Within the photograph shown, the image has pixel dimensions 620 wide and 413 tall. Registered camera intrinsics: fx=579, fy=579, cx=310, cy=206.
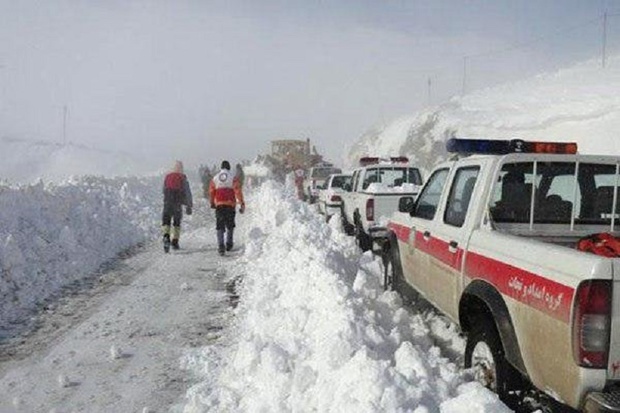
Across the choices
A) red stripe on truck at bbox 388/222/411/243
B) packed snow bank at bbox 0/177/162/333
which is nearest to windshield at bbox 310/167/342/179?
packed snow bank at bbox 0/177/162/333

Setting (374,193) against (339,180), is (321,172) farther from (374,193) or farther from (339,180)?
(374,193)

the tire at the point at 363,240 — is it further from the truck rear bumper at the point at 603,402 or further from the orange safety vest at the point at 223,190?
the truck rear bumper at the point at 603,402

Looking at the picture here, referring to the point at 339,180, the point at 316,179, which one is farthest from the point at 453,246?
the point at 316,179

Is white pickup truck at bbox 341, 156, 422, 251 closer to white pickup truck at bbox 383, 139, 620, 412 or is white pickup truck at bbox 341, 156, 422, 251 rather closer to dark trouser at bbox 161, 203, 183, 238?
dark trouser at bbox 161, 203, 183, 238

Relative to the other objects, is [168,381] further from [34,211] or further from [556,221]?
[34,211]

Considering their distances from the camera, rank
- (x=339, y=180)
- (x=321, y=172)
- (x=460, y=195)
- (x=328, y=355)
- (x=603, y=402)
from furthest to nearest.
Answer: (x=321, y=172)
(x=339, y=180)
(x=460, y=195)
(x=328, y=355)
(x=603, y=402)

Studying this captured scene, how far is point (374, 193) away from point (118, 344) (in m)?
6.89

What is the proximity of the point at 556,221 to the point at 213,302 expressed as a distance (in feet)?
16.1

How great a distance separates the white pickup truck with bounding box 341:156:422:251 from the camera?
12075 mm

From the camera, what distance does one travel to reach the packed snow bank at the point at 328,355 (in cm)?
386

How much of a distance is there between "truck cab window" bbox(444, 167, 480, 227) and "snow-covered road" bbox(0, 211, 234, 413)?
9.68 feet

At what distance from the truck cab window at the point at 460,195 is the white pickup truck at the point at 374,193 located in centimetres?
509

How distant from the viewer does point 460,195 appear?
562cm

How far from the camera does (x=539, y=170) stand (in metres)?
5.12
